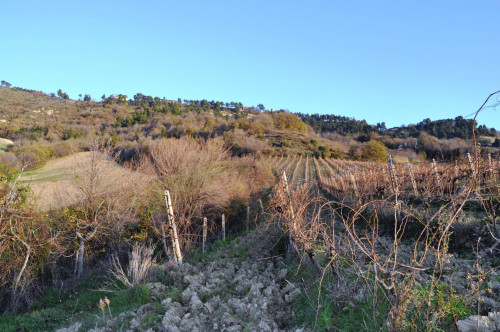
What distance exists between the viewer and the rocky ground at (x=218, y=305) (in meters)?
4.65

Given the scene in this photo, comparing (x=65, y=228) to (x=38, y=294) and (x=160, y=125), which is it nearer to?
(x=38, y=294)

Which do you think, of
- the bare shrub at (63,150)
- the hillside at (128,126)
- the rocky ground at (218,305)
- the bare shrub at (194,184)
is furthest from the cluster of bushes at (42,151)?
the rocky ground at (218,305)

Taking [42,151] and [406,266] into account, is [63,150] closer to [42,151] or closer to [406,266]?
[42,151]

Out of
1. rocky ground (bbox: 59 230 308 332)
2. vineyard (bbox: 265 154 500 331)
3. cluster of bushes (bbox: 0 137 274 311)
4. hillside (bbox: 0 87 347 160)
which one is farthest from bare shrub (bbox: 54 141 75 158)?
vineyard (bbox: 265 154 500 331)

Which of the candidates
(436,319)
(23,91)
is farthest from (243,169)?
(23,91)

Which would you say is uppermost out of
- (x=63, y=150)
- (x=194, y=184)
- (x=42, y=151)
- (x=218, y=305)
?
(x=63, y=150)

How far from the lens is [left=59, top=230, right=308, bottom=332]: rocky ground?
465cm

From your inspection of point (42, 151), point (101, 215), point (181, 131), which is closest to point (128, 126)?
point (181, 131)

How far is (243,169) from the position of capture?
25.3m

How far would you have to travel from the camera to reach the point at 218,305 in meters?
5.33

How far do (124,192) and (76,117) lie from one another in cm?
6647

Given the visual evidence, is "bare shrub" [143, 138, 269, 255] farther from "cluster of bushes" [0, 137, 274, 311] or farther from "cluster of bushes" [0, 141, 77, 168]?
"cluster of bushes" [0, 141, 77, 168]

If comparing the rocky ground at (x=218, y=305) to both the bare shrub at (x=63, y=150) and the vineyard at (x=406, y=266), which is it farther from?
the bare shrub at (x=63, y=150)

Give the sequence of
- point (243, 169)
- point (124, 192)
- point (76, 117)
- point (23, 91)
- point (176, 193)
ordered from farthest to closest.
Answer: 1. point (23, 91)
2. point (76, 117)
3. point (243, 169)
4. point (176, 193)
5. point (124, 192)
